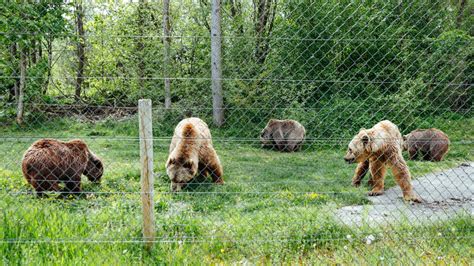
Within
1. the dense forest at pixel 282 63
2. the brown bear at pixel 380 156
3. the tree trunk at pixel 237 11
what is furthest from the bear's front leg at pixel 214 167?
the tree trunk at pixel 237 11

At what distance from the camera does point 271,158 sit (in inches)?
398

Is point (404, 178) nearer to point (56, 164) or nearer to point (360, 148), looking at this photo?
point (360, 148)

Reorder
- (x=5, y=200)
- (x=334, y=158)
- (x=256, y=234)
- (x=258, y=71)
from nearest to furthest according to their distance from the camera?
1. (x=256, y=234)
2. (x=5, y=200)
3. (x=258, y=71)
4. (x=334, y=158)

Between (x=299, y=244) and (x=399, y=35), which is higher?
(x=399, y=35)

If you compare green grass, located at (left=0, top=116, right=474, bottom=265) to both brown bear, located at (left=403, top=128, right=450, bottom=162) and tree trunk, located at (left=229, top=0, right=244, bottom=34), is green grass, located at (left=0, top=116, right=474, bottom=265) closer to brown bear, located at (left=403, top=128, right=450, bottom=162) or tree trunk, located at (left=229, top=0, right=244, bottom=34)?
brown bear, located at (left=403, top=128, right=450, bottom=162)

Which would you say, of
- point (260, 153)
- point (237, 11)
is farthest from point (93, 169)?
point (237, 11)

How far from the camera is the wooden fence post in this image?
152 inches

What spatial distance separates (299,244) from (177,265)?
121 cm

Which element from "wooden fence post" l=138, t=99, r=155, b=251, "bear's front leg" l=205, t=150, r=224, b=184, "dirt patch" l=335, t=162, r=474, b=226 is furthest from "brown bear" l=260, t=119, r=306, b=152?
"wooden fence post" l=138, t=99, r=155, b=251

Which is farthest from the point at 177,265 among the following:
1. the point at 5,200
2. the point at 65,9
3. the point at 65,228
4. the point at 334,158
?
the point at 65,9

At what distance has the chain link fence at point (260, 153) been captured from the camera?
418cm

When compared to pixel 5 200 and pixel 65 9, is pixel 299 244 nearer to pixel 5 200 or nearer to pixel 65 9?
pixel 5 200

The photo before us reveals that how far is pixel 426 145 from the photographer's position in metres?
9.68

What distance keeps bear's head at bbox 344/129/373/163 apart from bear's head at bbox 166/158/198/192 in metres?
2.42
